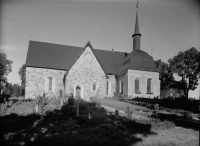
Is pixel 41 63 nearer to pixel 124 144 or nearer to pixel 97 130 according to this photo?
pixel 97 130

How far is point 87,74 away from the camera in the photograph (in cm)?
2180

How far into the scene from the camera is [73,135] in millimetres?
6250

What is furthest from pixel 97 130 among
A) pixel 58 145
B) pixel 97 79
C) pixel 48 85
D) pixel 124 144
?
pixel 48 85

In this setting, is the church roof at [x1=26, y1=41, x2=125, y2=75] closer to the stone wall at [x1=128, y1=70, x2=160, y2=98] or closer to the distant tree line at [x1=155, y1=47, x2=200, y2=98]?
the stone wall at [x1=128, y1=70, x2=160, y2=98]

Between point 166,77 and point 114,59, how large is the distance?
71.5 ft

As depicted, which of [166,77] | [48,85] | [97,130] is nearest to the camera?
[97,130]

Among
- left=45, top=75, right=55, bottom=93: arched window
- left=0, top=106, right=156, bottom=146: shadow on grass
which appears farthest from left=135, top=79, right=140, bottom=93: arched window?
left=0, top=106, right=156, bottom=146: shadow on grass

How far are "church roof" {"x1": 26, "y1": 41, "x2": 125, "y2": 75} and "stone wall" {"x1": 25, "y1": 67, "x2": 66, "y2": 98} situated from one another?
801mm

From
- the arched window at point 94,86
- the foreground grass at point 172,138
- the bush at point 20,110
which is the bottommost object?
the foreground grass at point 172,138

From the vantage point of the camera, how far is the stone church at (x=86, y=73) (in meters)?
21.6

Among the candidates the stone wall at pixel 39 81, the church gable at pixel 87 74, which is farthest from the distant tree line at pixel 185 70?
the stone wall at pixel 39 81

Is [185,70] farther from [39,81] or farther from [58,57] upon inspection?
[39,81]

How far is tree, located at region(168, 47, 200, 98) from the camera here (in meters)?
32.8

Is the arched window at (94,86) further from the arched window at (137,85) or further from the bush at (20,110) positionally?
the bush at (20,110)
